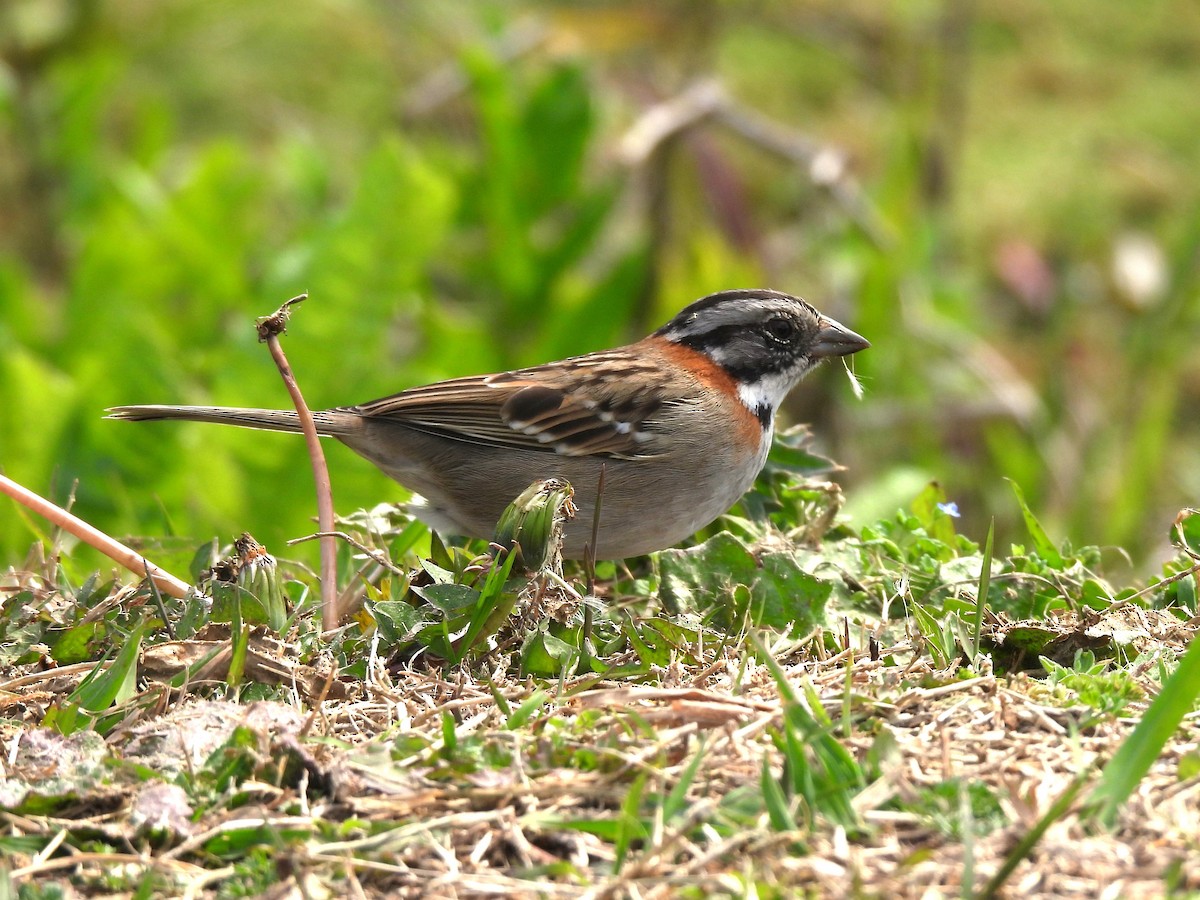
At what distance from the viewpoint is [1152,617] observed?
136 inches

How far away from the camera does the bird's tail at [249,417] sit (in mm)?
4062

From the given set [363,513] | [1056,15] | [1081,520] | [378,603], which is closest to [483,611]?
[378,603]

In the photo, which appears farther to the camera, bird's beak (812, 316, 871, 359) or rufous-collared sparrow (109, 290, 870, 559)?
bird's beak (812, 316, 871, 359)

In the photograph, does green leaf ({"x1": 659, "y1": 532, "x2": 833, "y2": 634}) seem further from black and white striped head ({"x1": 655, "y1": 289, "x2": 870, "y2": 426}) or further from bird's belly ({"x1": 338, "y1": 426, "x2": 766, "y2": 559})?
black and white striped head ({"x1": 655, "y1": 289, "x2": 870, "y2": 426})

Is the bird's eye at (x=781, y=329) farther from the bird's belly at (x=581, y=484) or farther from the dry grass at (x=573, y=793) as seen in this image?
the dry grass at (x=573, y=793)

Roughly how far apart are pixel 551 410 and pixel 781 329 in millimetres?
801

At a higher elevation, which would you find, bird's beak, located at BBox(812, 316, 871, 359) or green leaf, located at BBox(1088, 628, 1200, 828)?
bird's beak, located at BBox(812, 316, 871, 359)

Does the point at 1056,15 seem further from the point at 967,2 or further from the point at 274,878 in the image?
the point at 274,878

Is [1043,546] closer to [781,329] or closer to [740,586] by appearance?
[740,586]

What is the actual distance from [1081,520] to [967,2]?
318 centimetres

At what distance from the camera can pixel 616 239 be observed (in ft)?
31.7

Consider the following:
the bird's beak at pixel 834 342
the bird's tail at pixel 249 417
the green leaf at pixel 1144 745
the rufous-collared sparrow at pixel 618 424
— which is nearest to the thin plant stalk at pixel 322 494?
the bird's tail at pixel 249 417

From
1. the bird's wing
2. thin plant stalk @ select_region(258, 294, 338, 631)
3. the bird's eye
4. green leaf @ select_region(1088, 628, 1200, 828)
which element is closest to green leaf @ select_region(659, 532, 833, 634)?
the bird's wing

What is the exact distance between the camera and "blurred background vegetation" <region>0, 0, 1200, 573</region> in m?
6.35
